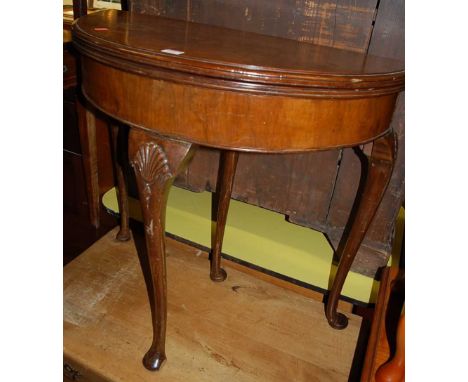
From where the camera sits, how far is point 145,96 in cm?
67

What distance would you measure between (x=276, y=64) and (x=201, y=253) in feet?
2.83

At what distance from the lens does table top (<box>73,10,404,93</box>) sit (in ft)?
1.97

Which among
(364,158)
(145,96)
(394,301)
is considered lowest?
(394,301)

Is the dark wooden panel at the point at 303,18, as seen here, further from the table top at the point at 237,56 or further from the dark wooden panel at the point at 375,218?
the dark wooden panel at the point at 375,218

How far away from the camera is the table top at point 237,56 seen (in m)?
0.60

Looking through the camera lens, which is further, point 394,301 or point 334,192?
point 334,192

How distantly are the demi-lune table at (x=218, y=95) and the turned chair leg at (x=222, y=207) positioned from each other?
0.38 meters

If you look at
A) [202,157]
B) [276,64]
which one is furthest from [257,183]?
[276,64]

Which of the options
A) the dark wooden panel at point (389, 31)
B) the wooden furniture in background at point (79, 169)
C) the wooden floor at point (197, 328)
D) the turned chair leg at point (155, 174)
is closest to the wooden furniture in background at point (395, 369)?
the wooden floor at point (197, 328)

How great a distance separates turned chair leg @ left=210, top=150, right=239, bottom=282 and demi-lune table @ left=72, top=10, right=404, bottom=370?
1.25 feet

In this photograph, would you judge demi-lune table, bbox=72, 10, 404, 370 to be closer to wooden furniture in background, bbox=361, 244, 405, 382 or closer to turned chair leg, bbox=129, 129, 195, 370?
A: turned chair leg, bbox=129, 129, 195, 370

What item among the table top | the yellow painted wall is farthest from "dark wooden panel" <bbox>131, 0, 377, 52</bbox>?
the yellow painted wall

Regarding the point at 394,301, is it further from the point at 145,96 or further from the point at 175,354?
the point at 145,96

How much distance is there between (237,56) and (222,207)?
1.87 ft
